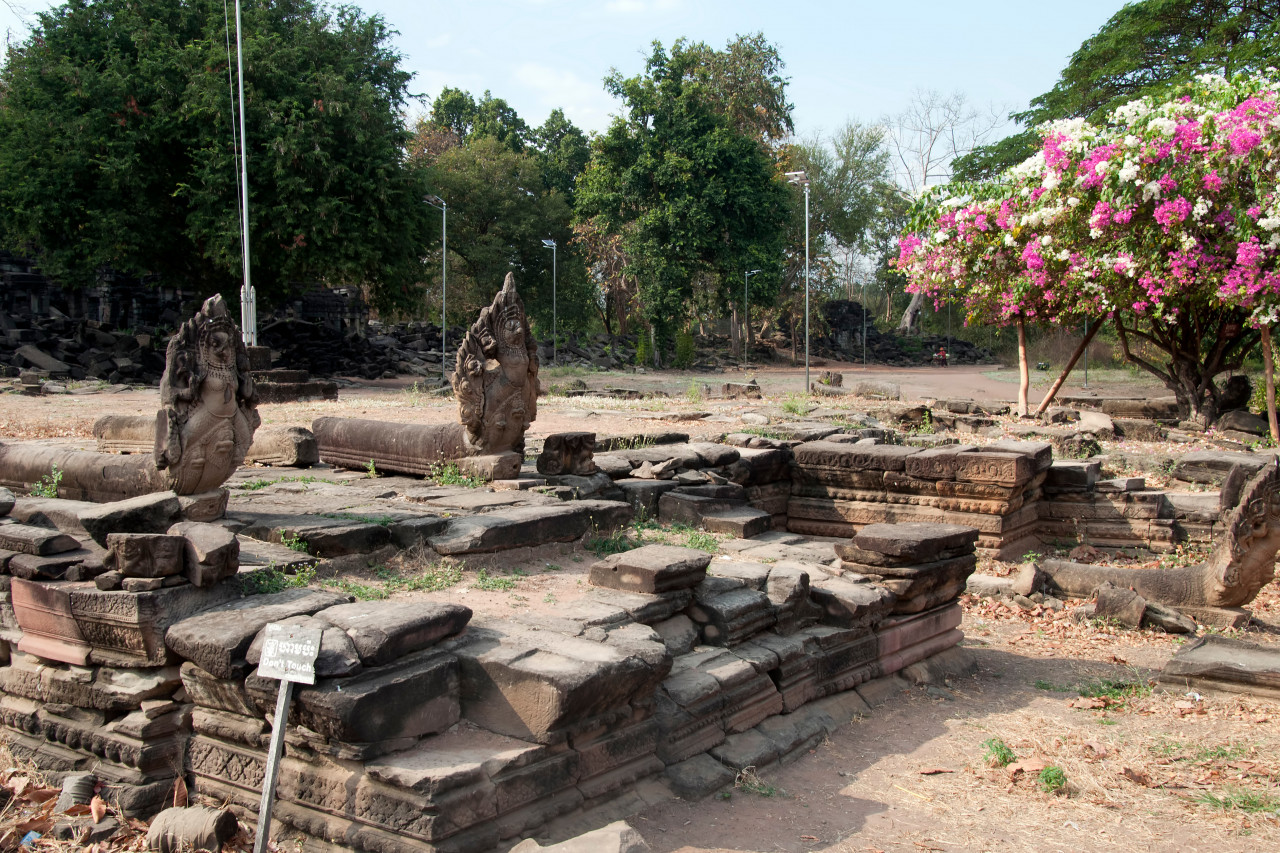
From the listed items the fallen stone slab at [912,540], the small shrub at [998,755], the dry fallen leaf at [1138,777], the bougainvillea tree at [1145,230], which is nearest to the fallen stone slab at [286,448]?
the fallen stone slab at [912,540]

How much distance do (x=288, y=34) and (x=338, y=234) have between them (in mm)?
6238

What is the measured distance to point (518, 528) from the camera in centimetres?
556

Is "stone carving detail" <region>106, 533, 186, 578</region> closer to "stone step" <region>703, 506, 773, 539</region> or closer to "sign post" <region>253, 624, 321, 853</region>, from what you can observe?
"sign post" <region>253, 624, 321, 853</region>

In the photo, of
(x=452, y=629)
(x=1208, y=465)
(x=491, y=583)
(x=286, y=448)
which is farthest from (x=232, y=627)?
(x=1208, y=465)

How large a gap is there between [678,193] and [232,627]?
96.7 feet

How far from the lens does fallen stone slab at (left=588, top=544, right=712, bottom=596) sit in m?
4.75

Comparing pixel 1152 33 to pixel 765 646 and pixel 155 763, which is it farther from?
pixel 155 763

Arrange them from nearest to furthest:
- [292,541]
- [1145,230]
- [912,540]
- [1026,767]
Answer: [1026,767] → [292,541] → [912,540] → [1145,230]

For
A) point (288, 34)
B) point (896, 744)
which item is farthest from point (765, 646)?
point (288, 34)

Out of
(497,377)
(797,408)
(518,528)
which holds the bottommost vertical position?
(518,528)

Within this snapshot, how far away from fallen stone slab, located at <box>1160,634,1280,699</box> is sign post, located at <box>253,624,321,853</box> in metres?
4.67

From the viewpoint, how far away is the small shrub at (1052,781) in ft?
13.5

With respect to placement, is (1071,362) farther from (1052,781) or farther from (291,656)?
(291,656)

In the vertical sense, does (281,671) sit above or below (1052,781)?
above
